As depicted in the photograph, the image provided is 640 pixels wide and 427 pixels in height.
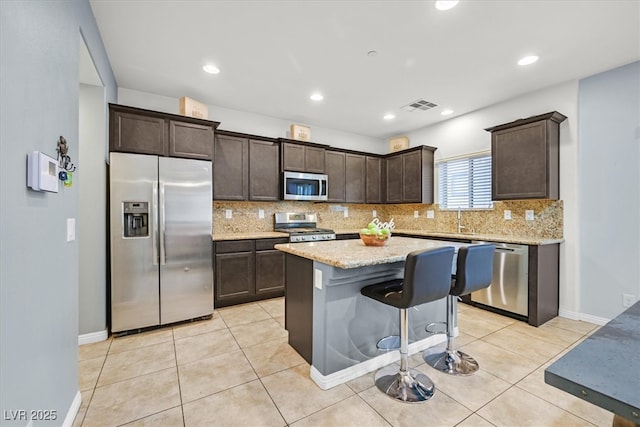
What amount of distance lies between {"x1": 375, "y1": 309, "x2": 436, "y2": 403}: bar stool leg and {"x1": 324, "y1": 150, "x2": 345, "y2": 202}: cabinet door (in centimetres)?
314

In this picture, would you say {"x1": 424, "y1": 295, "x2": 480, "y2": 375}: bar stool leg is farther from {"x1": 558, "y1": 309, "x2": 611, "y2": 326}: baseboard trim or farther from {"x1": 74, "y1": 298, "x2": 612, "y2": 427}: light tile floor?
{"x1": 558, "y1": 309, "x2": 611, "y2": 326}: baseboard trim

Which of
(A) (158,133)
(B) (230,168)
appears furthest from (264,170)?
(A) (158,133)

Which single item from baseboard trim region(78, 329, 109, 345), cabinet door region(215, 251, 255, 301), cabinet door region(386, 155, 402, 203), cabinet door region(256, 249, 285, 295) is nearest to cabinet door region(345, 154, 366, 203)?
cabinet door region(386, 155, 402, 203)

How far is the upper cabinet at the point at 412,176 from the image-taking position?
15.7 ft

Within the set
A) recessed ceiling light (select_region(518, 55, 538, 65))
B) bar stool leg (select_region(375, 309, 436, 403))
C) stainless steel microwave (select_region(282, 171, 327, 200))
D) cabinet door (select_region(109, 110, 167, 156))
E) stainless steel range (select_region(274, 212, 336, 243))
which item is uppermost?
recessed ceiling light (select_region(518, 55, 538, 65))

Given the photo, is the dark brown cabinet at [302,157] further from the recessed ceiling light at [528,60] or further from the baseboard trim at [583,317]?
the baseboard trim at [583,317]

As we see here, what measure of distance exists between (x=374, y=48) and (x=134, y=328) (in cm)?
370

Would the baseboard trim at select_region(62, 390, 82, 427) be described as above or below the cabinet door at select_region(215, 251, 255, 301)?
below

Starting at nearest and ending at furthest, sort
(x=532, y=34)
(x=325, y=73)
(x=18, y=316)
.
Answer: (x=18, y=316) < (x=532, y=34) < (x=325, y=73)

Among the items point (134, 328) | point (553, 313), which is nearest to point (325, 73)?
point (134, 328)

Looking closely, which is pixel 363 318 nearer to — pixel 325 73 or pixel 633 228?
pixel 325 73

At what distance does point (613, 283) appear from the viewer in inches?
117

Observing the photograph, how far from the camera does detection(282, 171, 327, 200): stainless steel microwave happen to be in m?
4.34

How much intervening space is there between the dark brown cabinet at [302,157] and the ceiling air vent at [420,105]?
1498mm
